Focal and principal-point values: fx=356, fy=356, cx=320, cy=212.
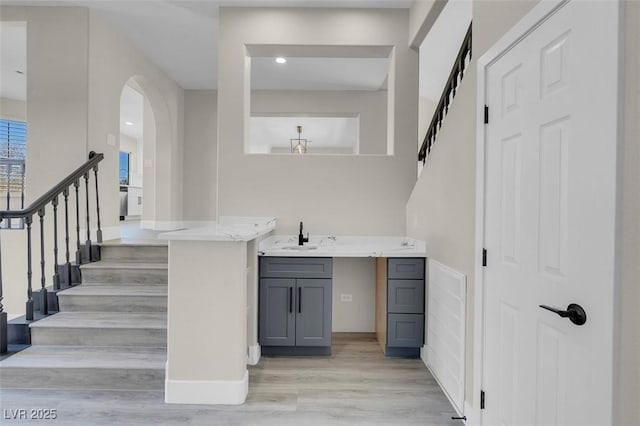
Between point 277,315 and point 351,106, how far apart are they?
3.80m

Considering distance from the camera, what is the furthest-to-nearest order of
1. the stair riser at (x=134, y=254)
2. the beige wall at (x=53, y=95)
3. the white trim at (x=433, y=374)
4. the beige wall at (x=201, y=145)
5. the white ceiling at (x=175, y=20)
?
the beige wall at (x=201, y=145) → the beige wall at (x=53, y=95) → the stair riser at (x=134, y=254) → the white ceiling at (x=175, y=20) → the white trim at (x=433, y=374)

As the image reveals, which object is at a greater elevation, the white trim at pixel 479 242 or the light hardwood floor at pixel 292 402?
the white trim at pixel 479 242

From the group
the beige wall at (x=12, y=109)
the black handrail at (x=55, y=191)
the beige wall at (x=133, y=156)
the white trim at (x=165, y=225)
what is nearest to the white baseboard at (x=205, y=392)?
the black handrail at (x=55, y=191)

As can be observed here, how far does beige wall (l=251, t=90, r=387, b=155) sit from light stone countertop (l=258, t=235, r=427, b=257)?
7.61 feet

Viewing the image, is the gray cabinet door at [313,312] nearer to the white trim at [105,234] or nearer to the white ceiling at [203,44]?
the white trim at [105,234]

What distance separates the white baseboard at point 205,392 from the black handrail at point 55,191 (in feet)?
6.20

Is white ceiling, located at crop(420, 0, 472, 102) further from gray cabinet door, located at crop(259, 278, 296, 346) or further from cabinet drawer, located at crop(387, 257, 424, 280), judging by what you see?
gray cabinet door, located at crop(259, 278, 296, 346)

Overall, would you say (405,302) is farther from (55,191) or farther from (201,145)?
(201,145)

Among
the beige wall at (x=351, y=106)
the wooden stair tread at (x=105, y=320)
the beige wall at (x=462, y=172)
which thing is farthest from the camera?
the beige wall at (x=351, y=106)

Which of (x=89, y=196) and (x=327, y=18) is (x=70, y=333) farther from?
(x=327, y=18)

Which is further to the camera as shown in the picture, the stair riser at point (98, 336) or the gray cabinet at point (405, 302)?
the gray cabinet at point (405, 302)

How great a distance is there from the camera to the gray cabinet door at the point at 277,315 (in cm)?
318

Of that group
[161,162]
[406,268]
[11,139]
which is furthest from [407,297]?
[11,139]

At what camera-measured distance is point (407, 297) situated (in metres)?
3.17
